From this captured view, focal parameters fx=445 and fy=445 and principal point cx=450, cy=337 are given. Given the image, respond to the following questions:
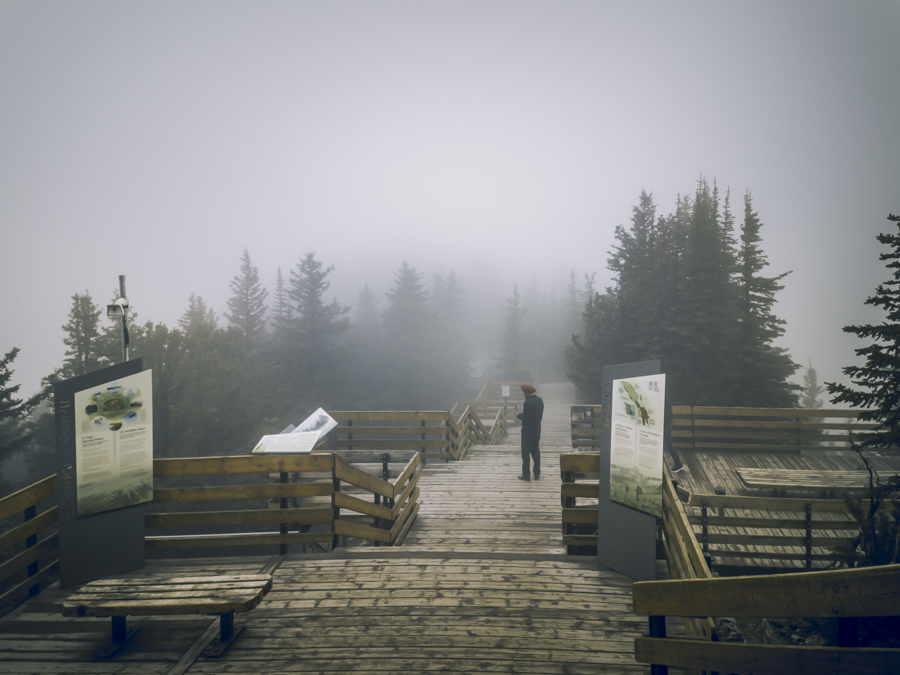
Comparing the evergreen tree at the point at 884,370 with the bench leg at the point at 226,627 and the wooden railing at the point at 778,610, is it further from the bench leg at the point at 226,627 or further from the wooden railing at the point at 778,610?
the bench leg at the point at 226,627

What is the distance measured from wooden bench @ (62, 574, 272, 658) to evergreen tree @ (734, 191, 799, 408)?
22068mm

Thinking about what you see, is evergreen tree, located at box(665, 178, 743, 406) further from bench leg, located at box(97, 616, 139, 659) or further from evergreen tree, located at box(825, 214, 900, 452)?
bench leg, located at box(97, 616, 139, 659)

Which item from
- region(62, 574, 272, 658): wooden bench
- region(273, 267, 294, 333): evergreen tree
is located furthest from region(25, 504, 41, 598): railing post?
region(273, 267, 294, 333): evergreen tree

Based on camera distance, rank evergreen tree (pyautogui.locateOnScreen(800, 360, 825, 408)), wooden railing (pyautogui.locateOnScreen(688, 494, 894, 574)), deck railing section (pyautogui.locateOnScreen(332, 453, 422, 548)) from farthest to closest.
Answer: evergreen tree (pyautogui.locateOnScreen(800, 360, 825, 408)) < wooden railing (pyautogui.locateOnScreen(688, 494, 894, 574)) < deck railing section (pyautogui.locateOnScreen(332, 453, 422, 548))

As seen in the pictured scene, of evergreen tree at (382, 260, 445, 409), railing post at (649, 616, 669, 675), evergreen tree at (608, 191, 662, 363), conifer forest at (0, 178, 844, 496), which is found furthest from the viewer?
evergreen tree at (382, 260, 445, 409)

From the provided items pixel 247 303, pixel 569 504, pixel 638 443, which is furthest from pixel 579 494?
pixel 247 303

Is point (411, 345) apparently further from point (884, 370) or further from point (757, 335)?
point (884, 370)

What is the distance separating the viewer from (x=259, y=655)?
312 centimetres

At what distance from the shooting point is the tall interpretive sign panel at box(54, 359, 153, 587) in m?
3.90

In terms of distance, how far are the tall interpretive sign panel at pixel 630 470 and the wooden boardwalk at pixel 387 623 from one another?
24 centimetres

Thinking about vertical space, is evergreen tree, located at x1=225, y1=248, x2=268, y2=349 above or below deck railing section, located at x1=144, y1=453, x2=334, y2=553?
above

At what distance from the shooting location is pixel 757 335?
67.6 feet

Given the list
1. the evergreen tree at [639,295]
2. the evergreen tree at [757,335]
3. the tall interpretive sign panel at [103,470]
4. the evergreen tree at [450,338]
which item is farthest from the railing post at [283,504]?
the evergreen tree at [450,338]

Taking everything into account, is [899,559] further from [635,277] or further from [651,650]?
[635,277]
